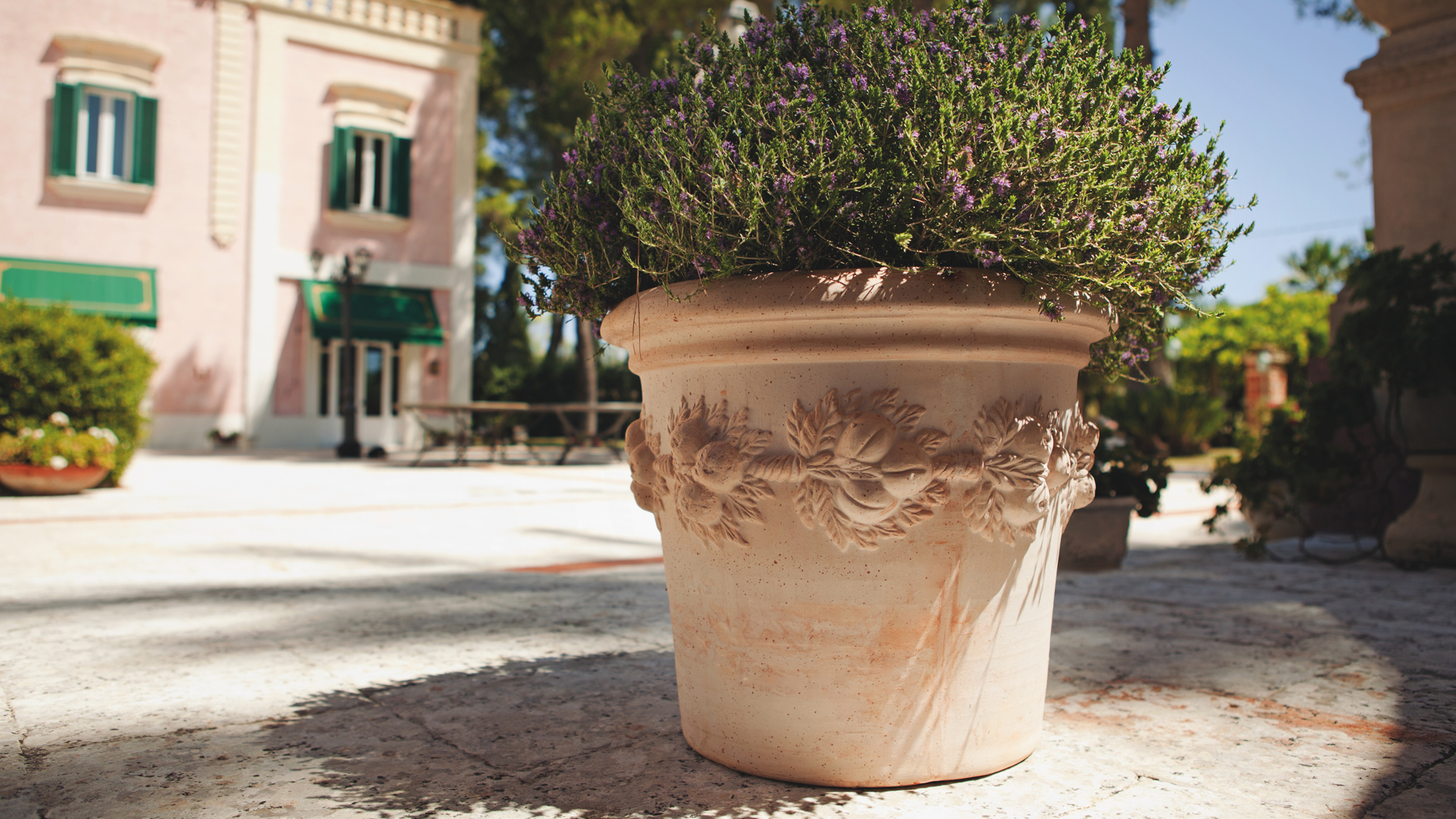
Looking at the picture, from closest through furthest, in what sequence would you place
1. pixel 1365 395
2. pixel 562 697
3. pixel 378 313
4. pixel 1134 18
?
1. pixel 562 697
2. pixel 1365 395
3. pixel 1134 18
4. pixel 378 313

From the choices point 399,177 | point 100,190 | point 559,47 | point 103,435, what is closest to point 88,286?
point 100,190

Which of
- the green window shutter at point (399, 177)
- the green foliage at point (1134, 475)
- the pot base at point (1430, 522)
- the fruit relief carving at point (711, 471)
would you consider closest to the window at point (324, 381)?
the green window shutter at point (399, 177)

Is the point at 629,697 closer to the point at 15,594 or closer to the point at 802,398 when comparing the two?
the point at 802,398

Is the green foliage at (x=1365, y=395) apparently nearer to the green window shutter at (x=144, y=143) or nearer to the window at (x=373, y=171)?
the window at (x=373, y=171)

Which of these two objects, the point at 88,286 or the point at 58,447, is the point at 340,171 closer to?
the point at 88,286

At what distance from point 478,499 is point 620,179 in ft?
20.7

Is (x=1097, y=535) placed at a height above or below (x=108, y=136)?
below

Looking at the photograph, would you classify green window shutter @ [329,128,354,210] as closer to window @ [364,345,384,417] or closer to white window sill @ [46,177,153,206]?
window @ [364,345,384,417]

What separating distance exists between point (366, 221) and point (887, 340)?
656 inches

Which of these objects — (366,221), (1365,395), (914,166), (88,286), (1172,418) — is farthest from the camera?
(366,221)

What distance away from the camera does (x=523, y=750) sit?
1662 mm

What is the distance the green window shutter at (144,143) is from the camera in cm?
1463

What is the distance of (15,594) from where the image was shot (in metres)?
3.19

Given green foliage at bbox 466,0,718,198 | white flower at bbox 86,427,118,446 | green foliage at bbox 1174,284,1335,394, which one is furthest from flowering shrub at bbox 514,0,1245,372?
green foliage at bbox 1174,284,1335,394
